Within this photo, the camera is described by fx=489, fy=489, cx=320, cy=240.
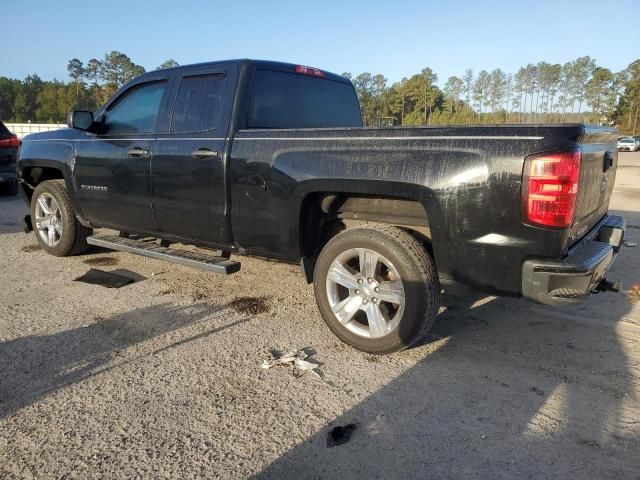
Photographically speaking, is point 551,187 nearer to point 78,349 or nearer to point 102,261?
point 78,349

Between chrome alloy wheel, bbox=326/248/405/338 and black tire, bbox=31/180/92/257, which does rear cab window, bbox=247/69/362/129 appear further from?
black tire, bbox=31/180/92/257

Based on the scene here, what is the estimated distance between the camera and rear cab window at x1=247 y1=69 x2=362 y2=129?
4082mm

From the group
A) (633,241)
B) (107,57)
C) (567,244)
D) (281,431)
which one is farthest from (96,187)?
(107,57)

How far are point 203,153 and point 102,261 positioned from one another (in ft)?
8.12

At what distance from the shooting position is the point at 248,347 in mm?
3453

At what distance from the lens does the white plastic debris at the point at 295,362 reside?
10.3 ft

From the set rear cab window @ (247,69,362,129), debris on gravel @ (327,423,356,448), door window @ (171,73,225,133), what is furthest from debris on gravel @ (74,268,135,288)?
debris on gravel @ (327,423,356,448)

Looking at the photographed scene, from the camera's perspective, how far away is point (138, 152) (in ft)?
14.7

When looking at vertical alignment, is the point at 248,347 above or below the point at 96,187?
below

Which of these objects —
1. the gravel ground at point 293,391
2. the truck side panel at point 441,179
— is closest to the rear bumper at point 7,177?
the gravel ground at point 293,391

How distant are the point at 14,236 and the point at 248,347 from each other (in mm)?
5232

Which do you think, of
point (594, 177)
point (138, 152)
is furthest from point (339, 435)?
point (138, 152)

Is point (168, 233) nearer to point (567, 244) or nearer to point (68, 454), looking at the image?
point (68, 454)

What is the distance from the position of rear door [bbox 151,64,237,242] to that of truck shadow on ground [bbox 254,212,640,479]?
1.99 m
